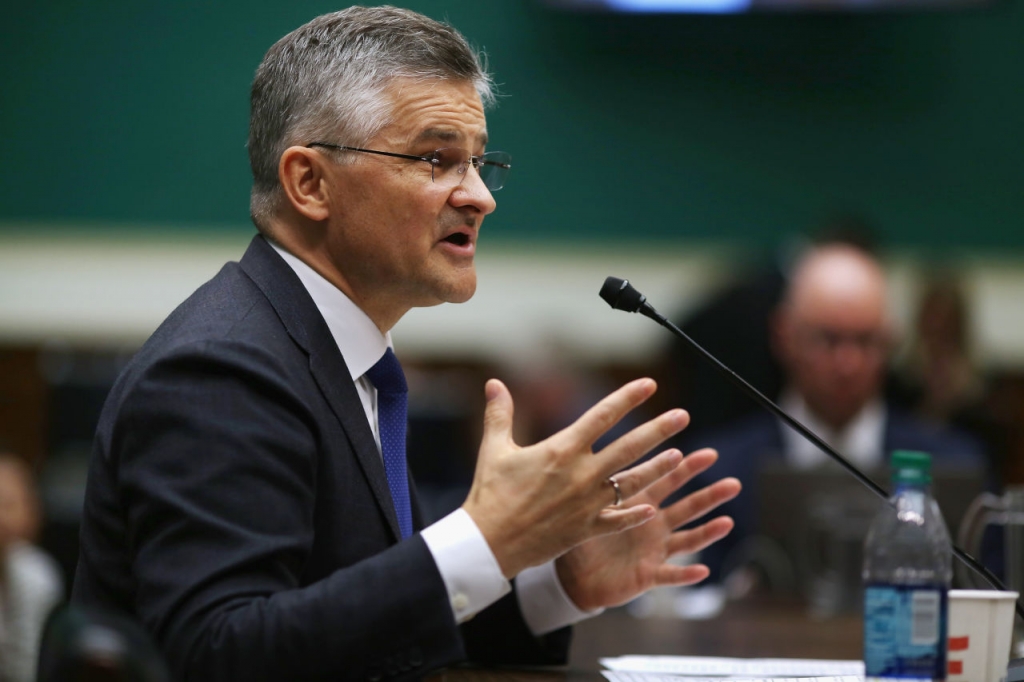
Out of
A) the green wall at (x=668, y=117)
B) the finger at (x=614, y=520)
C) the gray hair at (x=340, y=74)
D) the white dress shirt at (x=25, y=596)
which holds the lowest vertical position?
the white dress shirt at (x=25, y=596)

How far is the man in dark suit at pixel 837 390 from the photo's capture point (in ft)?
11.1

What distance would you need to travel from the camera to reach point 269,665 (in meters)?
1.16

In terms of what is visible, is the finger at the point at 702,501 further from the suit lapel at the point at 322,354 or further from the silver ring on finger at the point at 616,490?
the suit lapel at the point at 322,354

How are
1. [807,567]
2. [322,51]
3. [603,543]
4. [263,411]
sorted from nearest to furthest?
[263,411]
[322,51]
[603,543]
[807,567]

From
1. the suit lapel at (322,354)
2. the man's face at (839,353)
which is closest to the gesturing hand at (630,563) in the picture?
the suit lapel at (322,354)

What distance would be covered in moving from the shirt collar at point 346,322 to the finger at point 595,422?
0.37 meters

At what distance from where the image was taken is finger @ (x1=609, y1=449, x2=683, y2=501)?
4.24ft

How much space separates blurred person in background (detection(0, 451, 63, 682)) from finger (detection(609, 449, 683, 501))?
2444 mm

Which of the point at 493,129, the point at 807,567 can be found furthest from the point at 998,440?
the point at 493,129

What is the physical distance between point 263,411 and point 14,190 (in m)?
4.32

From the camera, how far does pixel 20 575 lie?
3512mm

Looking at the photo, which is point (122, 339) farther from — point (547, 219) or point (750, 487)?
point (750, 487)

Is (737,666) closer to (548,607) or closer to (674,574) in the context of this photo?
(674,574)

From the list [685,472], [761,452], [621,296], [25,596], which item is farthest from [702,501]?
[25,596]
